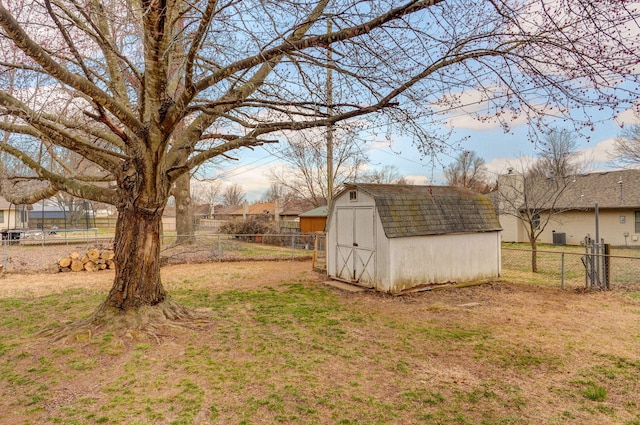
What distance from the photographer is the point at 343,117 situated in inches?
195

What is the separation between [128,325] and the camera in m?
5.32

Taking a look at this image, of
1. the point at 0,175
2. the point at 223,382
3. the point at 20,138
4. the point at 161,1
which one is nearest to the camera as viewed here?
the point at 161,1

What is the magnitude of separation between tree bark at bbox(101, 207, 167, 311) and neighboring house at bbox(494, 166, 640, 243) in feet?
A: 55.8

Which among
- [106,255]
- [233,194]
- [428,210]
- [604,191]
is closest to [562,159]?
[604,191]

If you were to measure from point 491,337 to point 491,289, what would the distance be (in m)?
4.15

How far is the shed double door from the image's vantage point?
898 centimetres

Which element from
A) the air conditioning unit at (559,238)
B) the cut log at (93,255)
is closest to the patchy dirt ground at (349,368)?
the cut log at (93,255)

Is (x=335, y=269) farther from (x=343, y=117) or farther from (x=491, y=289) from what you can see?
(x=343, y=117)

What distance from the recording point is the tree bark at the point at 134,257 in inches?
212

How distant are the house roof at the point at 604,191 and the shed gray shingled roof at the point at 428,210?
12.2 metres

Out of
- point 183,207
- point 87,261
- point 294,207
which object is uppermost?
point 294,207

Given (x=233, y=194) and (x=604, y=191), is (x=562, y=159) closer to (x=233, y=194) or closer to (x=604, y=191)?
(x=604, y=191)

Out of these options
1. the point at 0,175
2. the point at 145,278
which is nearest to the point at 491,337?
the point at 145,278

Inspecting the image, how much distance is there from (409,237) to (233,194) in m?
64.0
